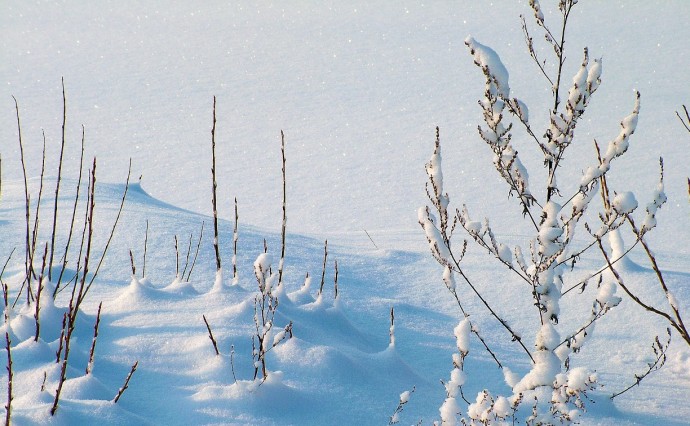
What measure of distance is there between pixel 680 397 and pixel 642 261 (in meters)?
3.16

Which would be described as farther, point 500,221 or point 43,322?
point 500,221

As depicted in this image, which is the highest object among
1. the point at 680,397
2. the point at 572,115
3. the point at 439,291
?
the point at 572,115

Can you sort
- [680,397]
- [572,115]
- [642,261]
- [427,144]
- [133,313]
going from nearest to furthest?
1. [572,115]
2. [133,313]
3. [680,397]
4. [642,261]
5. [427,144]

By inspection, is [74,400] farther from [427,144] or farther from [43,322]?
[427,144]

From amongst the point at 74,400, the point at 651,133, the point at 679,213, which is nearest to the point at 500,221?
the point at 679,213

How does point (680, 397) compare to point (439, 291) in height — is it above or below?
below

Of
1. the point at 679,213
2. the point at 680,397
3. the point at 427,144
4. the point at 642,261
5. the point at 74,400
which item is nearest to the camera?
the point at 74,400

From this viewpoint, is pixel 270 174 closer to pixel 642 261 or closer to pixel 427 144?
pixel 427 144

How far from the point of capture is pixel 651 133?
21.6 m

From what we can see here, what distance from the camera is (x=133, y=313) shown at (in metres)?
2.97

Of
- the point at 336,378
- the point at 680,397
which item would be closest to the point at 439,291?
the point at 680,397

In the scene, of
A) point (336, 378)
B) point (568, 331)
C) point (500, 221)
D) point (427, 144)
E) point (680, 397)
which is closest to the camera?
point (336, 378)

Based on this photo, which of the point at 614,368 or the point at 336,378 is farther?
the point at 614,368

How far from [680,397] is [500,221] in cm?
854
